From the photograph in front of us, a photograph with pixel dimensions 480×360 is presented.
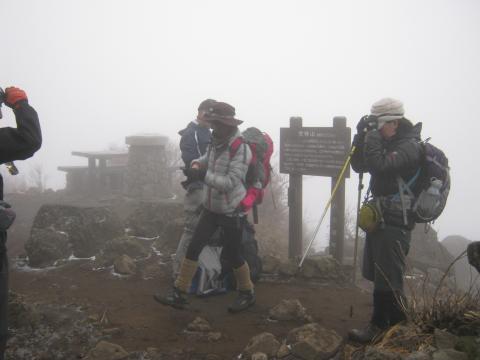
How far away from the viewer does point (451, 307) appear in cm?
300

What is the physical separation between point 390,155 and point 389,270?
0.99 metres

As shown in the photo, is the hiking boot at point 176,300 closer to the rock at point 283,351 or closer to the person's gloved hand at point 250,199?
the person's gloved hand at point 250,199

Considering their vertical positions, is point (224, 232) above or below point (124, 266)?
above

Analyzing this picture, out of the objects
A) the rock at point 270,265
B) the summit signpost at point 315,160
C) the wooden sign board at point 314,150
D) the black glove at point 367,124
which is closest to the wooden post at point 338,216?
the summit signpost at point 315,160

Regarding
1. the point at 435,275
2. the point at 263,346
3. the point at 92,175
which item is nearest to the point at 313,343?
the point at 263,346

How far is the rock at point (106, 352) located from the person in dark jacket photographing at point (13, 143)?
2.39ft

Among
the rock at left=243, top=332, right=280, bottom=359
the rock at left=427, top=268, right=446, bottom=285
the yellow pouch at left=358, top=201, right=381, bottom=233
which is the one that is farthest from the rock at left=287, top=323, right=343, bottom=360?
the rock at left=427, top=268, right=446, bottom=285

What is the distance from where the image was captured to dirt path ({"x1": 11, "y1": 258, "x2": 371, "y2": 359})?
385 cm

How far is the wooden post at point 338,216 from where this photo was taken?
6.28m

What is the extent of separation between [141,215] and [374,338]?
5.22m

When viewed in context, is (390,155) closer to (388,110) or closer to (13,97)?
(388,110)

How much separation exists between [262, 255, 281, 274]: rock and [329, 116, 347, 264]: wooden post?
1.15 m

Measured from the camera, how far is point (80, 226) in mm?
6816

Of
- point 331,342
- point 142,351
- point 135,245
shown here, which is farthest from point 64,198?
point 331,342
